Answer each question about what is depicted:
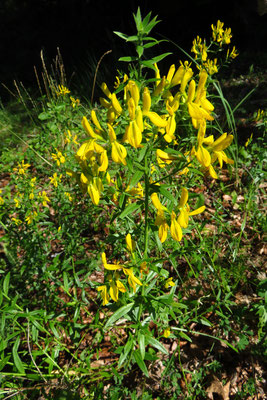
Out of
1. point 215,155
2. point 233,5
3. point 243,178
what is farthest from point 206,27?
point 215,155

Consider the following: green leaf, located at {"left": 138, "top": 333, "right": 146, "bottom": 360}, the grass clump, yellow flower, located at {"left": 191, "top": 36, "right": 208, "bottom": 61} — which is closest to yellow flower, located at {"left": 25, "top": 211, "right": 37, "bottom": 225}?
the grass clump

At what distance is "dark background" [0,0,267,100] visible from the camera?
15.8 ft

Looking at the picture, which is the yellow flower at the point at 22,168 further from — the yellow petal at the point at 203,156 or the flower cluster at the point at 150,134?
the yellow petal at the point at 203,156

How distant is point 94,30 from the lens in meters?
6.70

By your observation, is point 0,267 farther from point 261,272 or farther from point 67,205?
point 261,272

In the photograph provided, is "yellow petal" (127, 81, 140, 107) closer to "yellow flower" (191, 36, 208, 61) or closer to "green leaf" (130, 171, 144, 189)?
"green leaf" (130, 171, 144, 189)

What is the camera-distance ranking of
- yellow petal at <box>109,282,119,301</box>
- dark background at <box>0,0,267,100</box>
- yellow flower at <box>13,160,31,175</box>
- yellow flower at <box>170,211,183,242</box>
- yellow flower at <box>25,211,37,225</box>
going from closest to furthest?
yellow flower at <box>170,211,183,242</box> < yellow petal at <box>109,282,119,301</box> < yellow flower at <box>25,211,37,225</box> < yellow flower at <box>13,160,31,175</box> < dark background at <box>0,0,267,100</box>

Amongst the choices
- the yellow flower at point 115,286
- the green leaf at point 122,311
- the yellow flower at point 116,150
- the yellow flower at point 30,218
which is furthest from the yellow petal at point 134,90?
the yellow flower at point 30,218

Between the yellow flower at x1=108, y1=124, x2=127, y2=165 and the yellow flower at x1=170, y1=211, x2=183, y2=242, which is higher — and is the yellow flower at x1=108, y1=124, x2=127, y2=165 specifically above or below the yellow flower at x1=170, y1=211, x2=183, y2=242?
above

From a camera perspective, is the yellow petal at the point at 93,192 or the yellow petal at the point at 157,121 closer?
the yellow petal at the point at 157,121

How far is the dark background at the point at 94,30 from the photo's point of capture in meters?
4.82

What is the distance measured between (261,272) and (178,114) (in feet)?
4.52

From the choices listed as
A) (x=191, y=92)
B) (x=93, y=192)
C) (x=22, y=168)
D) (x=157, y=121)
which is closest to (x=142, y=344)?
(x=93, y=192)

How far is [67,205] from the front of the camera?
2072 millimetres
